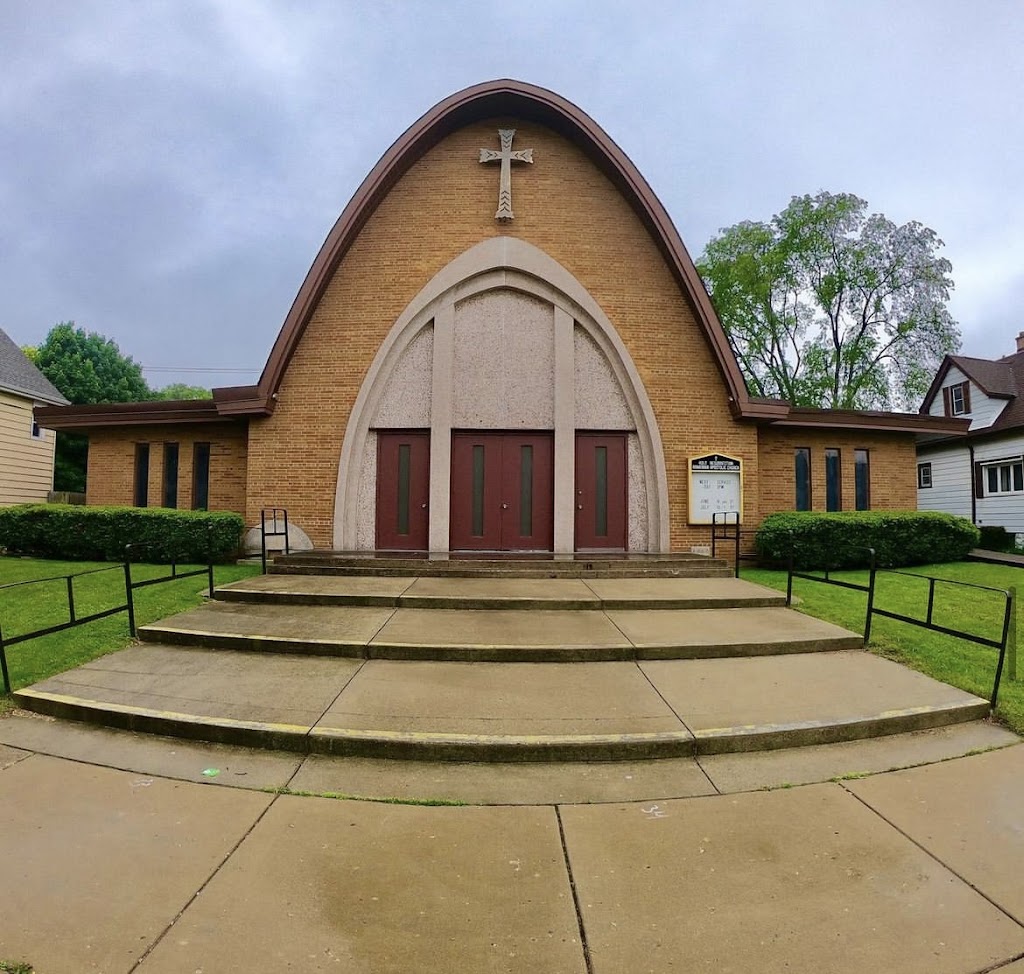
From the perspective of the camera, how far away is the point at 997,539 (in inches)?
709

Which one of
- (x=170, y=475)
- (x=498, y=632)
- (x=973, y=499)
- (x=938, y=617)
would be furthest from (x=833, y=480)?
(x=170, y=475)

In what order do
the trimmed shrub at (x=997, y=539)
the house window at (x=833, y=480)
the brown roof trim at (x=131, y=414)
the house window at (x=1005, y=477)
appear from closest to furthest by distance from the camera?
1. the brown roof trim at (x=131, y=414)
2. the house window at (x=833, y=480)
3. the trimmed shrub at (x=997, y=539)
4. the house window at (x=1005, y=477)

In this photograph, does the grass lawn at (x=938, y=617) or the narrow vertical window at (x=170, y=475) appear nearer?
the grass lawn at (x=938, y=617)

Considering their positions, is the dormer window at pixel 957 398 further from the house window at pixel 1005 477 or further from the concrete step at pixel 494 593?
the concrete step at pixel 494 593

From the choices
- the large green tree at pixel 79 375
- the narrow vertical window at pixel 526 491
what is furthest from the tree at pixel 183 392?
the narrow vertical window at pixel 526 491

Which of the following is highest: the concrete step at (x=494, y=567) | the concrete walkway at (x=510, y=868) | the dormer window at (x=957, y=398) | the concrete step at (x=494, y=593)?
the dormer window at (x=957, y=398)

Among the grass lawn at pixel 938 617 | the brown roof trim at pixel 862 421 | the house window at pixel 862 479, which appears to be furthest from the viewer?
the house window at pixel 862 479

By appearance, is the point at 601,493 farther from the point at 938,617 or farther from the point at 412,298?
the point at 938,617

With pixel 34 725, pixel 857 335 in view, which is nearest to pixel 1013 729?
pixel 34 725

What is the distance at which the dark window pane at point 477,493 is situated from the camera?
1199cm

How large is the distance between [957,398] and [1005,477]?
4365 millimetres

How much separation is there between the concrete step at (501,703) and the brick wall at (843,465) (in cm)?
799

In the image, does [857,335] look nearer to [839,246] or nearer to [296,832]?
[839,246]

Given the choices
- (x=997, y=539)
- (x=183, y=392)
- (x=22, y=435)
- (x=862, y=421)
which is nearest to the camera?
(x=862, y=421)
